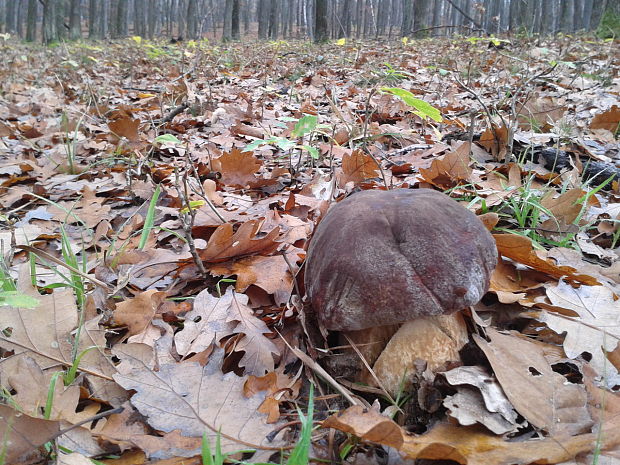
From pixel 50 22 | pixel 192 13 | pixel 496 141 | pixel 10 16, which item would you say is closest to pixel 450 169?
pixel 496 141

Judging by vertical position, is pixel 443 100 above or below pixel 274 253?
above

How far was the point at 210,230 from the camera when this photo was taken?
243cm

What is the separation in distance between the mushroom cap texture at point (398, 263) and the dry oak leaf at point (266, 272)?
0.45 meters

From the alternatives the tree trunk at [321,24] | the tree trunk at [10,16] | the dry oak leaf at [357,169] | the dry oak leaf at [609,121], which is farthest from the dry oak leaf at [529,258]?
the tree trunk at [10,16]

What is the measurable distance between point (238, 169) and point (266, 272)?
1.36 m

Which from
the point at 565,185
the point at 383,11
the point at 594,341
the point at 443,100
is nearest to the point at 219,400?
the point at 594,341

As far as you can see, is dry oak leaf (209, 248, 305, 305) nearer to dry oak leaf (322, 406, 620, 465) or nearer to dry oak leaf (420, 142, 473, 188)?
dry oak leaf (322, 406, 620, 465)

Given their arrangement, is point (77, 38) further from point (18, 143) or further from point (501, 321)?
point (501, 321)

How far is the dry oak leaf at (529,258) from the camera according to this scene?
1.77 m

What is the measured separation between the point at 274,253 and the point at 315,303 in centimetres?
76

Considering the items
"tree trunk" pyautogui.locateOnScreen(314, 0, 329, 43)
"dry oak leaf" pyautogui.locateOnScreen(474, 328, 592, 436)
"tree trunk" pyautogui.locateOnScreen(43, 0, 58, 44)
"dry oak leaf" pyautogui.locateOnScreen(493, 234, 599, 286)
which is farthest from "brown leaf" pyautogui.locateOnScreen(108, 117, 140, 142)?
"tree trunk" pyautogui.locateOnScreen(43, 0, 58, 44)

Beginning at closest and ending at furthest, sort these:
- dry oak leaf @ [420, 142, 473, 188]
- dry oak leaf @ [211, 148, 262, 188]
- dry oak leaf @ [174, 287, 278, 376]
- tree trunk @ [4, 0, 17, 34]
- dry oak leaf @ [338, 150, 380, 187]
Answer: dry oak leaf @ [174, 287, 278, 376] < dry oak leaf @ [420, 142, 473, 188] < dry oak leaf @ [338, 150, 380, 187] < dry oak leaf @ [211, 148, 262, 188] < tree trunk @ [4, 0, 17, 34]

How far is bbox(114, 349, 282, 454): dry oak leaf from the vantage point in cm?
125

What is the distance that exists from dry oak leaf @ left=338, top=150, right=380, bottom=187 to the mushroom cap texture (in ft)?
4.54
